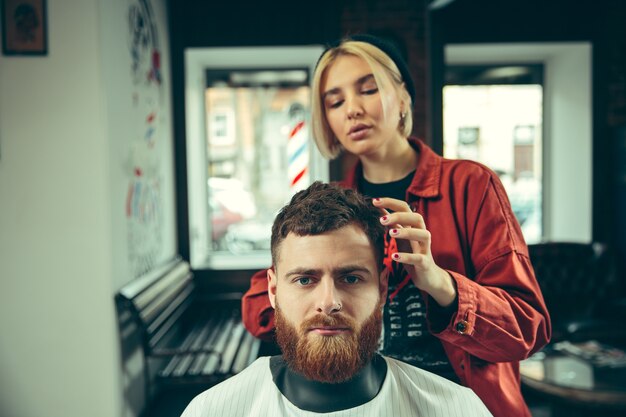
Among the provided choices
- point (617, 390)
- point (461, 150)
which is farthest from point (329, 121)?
point (461, 150)

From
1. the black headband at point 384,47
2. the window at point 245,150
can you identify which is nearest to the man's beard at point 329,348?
Answer: the black headband at point 384,47

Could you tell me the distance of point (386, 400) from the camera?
1.20 meters

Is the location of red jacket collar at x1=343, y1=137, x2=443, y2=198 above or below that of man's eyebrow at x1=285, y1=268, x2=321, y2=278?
above

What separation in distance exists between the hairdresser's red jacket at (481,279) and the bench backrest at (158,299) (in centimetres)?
159

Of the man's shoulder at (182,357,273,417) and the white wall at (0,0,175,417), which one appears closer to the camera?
the man's shoulder at (182,357,273,417)

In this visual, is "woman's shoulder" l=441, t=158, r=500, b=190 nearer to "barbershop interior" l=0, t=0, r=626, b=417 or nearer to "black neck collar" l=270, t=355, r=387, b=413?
"barbershop interior" l=0, t=0, r=626, b=417

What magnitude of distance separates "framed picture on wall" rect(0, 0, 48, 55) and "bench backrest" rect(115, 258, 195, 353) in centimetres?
130

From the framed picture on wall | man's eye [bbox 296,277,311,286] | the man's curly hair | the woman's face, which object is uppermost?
the framed picture on wall

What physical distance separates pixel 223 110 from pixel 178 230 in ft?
3.97

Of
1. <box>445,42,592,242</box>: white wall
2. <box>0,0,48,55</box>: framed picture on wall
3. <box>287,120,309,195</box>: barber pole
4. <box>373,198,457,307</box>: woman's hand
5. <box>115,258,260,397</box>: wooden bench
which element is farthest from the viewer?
<box>445,42,592,242</box>: white wall

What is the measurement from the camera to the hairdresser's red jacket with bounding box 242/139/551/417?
3.48ft

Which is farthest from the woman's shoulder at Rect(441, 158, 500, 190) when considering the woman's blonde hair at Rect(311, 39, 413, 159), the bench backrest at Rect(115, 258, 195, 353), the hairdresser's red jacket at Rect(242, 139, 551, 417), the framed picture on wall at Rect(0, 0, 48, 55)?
the framed picture on wall at Rect(0, 0, 48, 55)

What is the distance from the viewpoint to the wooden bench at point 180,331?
2.76m

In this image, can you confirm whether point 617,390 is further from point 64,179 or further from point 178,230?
point 178,230
